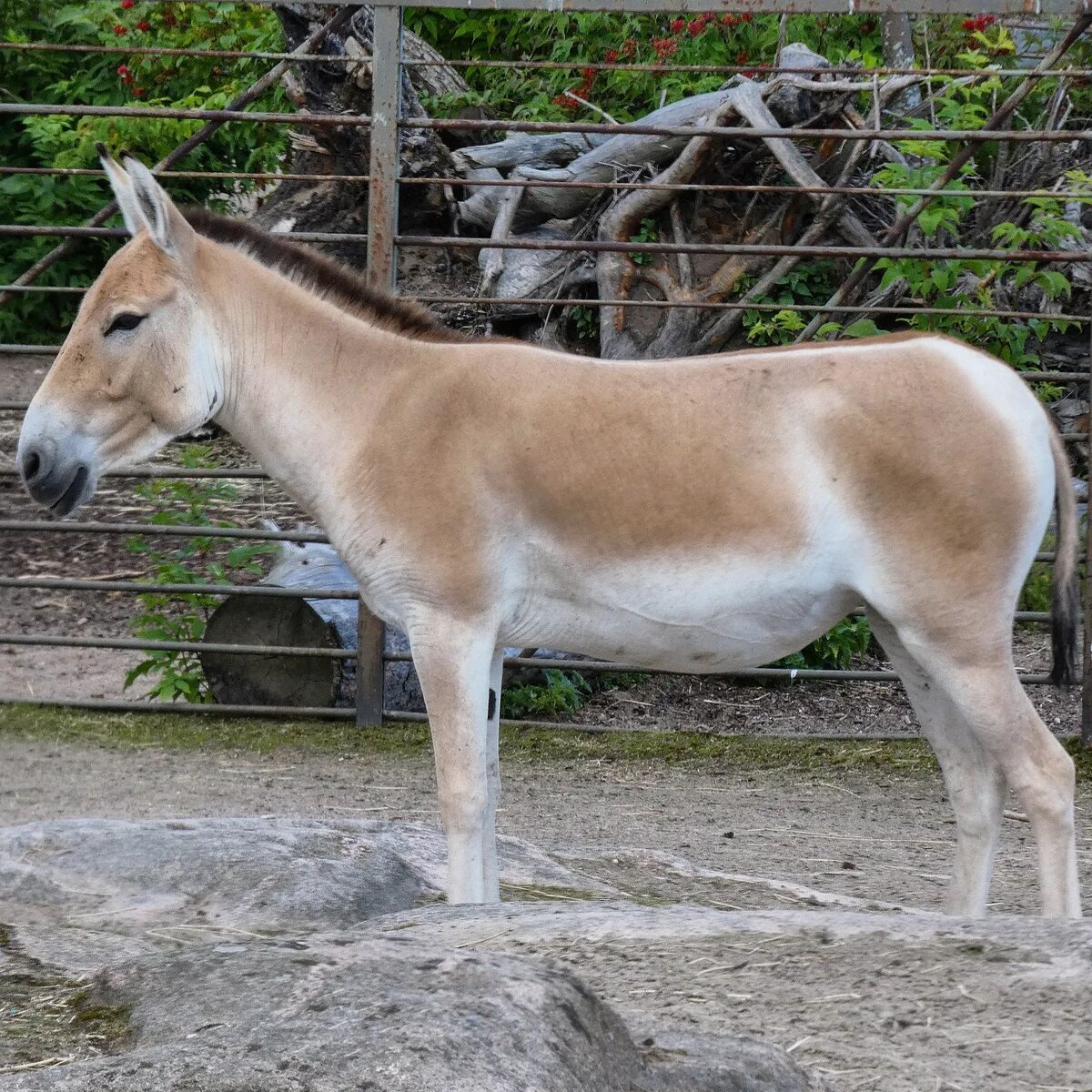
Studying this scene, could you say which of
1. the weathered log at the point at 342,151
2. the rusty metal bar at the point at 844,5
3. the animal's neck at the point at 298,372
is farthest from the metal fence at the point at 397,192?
the animal's neck at the point at 298,372

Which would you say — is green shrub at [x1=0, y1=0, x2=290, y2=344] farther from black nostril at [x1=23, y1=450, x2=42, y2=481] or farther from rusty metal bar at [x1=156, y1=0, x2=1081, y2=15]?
black nostril at [x1=23, y1=450, x2=42, y2=481]

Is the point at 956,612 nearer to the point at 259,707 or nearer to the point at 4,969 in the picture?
the point at 4,969

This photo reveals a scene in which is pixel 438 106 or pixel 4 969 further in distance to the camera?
pixel 438 106

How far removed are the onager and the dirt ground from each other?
82cm

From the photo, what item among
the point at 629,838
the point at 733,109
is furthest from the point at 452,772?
the point at 733,109

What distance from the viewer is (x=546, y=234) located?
27.8 feet

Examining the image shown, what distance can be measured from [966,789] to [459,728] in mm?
1284

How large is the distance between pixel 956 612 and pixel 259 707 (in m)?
3.80

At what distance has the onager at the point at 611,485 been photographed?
3359 mm

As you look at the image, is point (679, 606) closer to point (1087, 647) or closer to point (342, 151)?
point (1087, 647)

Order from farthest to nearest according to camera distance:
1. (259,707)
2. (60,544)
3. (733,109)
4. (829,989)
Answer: (60,544) < (733,109) < (259,707) < (829,989)

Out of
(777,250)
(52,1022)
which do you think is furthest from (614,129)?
(52,1022)

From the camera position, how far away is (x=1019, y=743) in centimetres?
337

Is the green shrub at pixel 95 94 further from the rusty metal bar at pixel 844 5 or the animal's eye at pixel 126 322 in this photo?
the animal's eye at pixel 126 322
